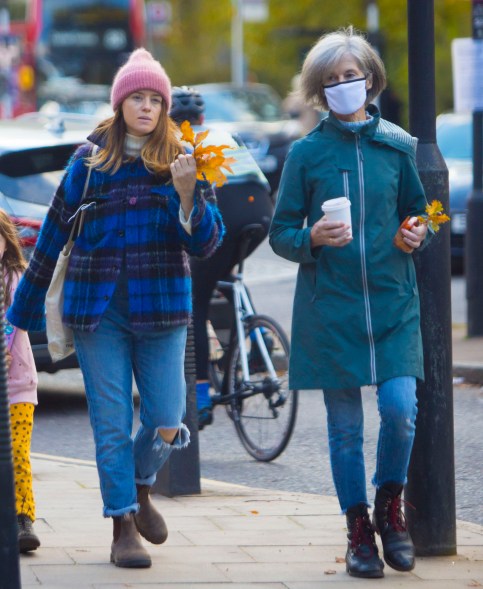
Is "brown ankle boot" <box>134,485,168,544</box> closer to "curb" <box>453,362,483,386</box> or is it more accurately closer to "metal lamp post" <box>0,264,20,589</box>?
"metal lamp post" <box>0,264,20,589</box>

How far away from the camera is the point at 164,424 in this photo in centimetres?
487

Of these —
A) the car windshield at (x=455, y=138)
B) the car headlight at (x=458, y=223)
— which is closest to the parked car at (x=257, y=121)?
the car windshield at (x=455, y=138)

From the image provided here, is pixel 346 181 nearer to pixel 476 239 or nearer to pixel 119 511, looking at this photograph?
pixel 119 511

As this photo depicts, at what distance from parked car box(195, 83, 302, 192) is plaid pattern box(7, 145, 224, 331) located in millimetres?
19171

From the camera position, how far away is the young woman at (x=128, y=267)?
4.74 metres

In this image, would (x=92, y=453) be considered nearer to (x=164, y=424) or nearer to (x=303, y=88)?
(x=164, y=424)

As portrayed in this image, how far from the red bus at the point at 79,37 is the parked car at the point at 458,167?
17503 millimetres

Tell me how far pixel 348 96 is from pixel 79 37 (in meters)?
30.4

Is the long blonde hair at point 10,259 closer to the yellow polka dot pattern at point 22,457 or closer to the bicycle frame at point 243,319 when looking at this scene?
the yellow polka dot pattern at point 22,457

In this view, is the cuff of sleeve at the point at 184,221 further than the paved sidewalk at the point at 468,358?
No

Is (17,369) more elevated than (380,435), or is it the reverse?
(17,369)

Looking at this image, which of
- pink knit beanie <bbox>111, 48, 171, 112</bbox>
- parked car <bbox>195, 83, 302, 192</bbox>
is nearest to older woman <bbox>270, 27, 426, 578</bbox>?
pink knit beanie <bbox>111, 48, 171, 112</bbox>

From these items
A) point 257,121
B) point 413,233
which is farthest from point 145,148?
point 257,121

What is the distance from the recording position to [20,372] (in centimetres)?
518
